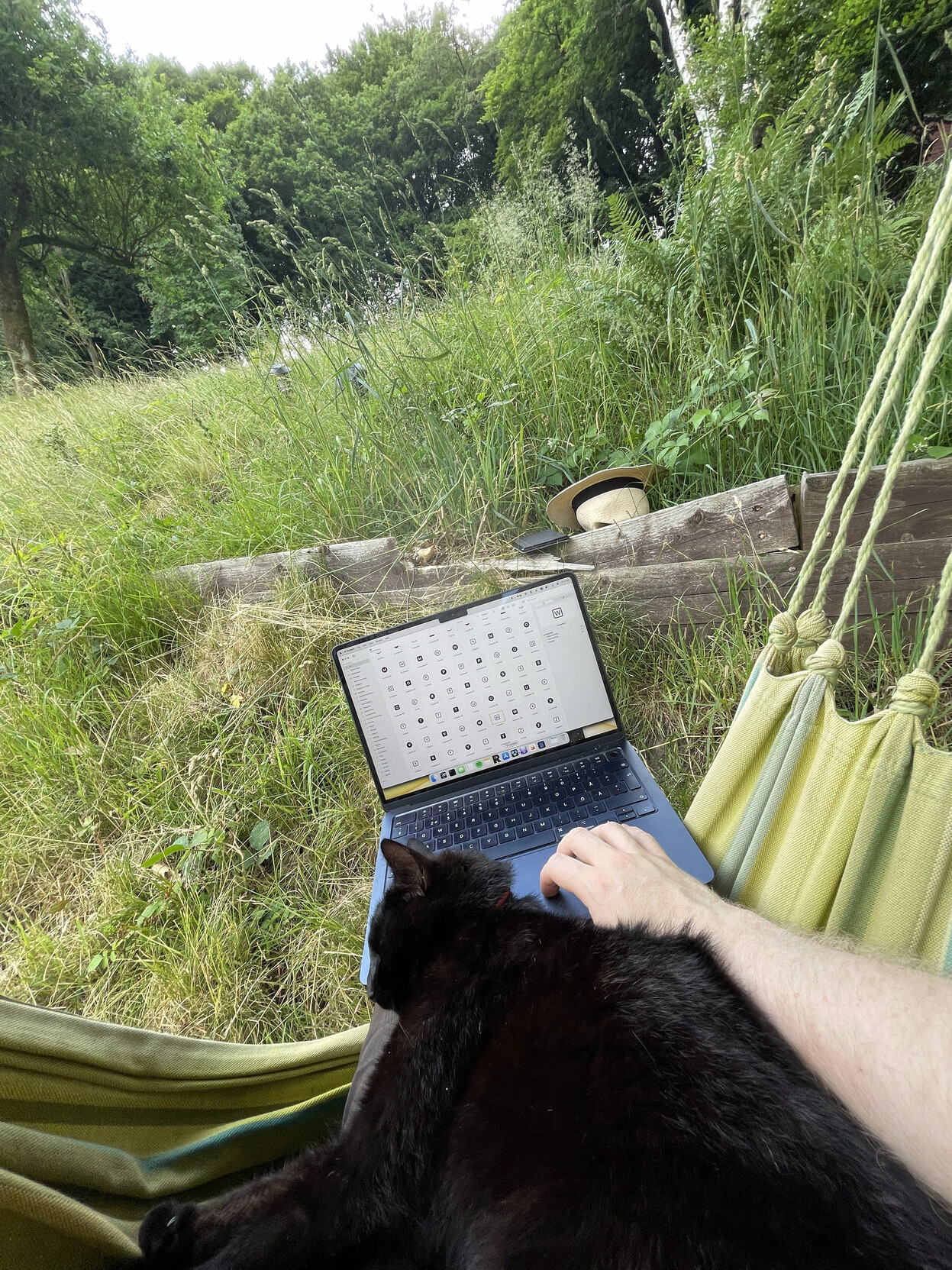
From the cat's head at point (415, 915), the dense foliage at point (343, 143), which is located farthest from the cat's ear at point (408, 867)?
the dense foliage at point (343, 143)

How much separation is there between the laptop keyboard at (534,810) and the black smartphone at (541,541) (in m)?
0.79

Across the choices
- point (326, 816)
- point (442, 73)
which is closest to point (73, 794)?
point (326, 816)

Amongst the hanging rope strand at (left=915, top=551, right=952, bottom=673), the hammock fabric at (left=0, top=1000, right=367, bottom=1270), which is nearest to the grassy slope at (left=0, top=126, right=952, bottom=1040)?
the hammock fabric at (left=0, top=1000, right=367, bottom=1270)

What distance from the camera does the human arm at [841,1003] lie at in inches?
21.6

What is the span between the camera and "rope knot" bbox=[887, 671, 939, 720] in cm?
79

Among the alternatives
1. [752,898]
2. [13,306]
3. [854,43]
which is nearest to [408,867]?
[752,898]

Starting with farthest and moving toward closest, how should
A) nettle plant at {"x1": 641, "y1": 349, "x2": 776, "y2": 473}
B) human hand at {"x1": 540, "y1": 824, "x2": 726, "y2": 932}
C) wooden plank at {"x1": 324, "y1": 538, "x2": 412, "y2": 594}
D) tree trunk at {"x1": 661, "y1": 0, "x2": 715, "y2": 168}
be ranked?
tree trunk at {"x1": 661, "y1": 0, "x2": 715, "y2": 168}
wooden plank at {"x1": 324, "y1": 538, "x2": 412, "y2": 594}
nettle plant at {"x1": 641, "y1": 349, "x2": 776, "y2": 473}
human hand at {"x1": 540, "y1": 824, "x2": 726, "y2": 932}

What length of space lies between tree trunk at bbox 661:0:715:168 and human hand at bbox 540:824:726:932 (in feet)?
8.68

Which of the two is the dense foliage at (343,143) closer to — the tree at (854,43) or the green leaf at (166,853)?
the tree at (854,43)

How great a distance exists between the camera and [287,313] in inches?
110

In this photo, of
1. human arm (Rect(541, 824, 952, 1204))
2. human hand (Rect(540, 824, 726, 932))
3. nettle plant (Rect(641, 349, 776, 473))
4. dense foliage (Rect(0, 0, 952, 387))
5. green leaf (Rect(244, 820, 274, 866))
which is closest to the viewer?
human arm (Rect(541, 824, 952, 1204))

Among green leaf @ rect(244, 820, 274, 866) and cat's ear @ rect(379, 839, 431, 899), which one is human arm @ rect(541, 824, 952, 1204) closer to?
cat's ear @ rect(379, 839, 431, 899)

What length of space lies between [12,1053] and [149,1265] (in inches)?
12.4

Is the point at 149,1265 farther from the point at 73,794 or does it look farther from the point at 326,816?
the point at 73,794
